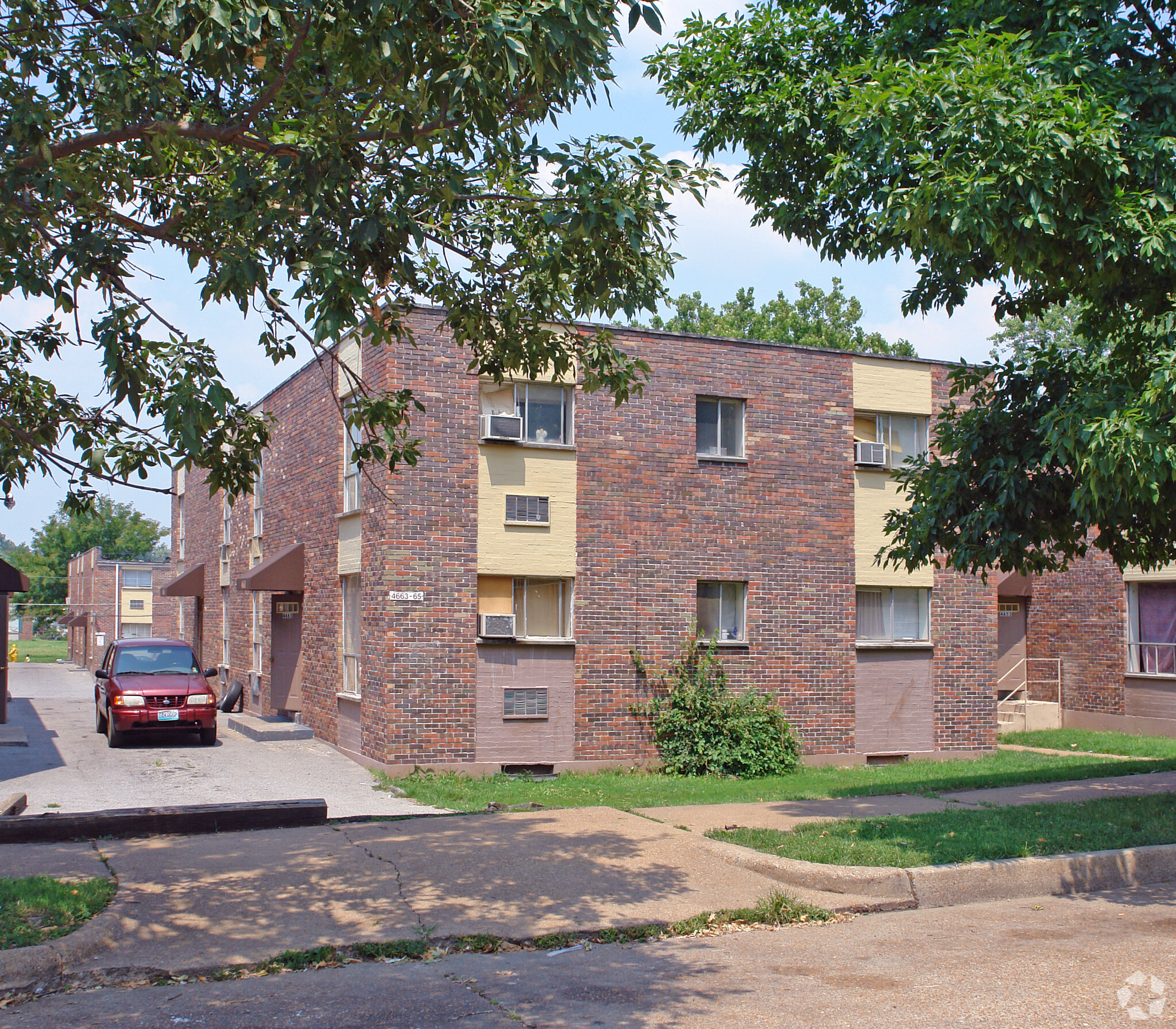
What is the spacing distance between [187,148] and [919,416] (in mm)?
14506

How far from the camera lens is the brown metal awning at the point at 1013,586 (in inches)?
1060

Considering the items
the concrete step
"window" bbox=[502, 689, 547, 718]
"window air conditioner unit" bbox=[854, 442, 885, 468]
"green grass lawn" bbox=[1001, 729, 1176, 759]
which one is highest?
"window air conditioner unit" bbox=[854, 442, 885, 468]

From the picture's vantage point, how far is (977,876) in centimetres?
867

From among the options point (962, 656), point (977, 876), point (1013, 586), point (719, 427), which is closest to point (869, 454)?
point (719, 427)

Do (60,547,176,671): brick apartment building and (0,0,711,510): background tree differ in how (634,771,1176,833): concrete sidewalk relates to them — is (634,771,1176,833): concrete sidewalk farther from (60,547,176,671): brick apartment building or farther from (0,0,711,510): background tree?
(60,547,176,671): brick apartment building

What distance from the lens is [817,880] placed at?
852 cm

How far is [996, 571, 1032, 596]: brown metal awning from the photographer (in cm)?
2692

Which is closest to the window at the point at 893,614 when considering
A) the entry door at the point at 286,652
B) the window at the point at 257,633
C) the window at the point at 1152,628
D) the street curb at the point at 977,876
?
the window at the point at 1152,628

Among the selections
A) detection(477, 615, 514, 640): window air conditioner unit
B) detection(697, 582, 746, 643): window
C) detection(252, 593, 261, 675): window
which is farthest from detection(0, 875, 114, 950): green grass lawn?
detection(252, 593, 261, 675): window

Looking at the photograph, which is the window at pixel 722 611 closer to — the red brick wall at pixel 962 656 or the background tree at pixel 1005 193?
the red brick wall at pixel 962 656

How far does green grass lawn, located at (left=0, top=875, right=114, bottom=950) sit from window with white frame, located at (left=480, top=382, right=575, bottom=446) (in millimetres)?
10677

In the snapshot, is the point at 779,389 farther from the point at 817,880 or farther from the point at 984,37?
the point at 817,880

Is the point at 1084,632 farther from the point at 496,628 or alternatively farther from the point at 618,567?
the point at 496,628

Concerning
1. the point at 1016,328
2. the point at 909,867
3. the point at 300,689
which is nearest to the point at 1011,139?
the point at 909,867
